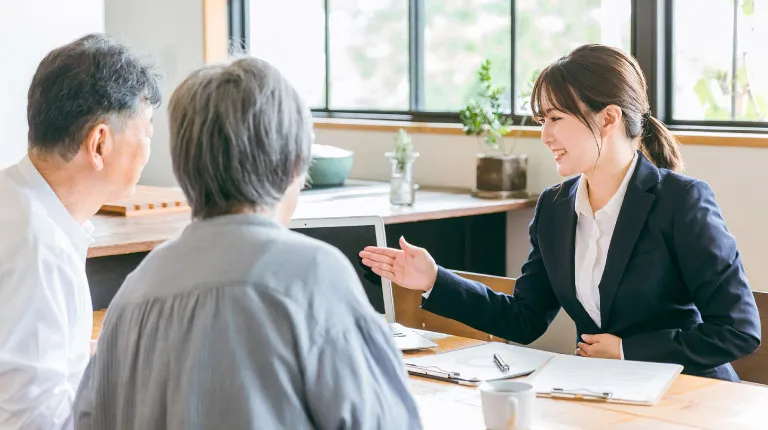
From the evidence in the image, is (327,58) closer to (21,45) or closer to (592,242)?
(21,45)

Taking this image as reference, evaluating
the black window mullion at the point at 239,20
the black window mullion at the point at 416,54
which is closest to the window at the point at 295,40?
the black window mullion at the point at 239,20

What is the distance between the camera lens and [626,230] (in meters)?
2.17

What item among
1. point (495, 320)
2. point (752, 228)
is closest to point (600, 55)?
point (495, 320)

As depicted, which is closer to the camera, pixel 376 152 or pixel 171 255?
pixel 171 255

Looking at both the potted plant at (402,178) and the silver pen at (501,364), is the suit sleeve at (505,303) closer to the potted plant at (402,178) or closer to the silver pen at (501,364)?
the silver pen at (501,364)

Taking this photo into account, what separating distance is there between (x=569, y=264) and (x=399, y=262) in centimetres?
38

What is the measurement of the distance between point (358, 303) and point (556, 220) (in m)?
1.28

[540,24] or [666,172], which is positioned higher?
[540,24]

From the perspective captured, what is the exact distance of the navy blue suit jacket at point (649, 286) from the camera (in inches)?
80.7

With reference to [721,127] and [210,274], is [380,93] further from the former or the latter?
[210,274]

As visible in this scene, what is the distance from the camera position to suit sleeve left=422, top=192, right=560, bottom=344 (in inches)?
88.5

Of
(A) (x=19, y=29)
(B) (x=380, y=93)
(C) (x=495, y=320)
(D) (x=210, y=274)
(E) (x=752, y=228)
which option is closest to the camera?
(D) (x=210, y=274)

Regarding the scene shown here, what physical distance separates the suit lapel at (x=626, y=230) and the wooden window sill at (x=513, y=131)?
1.35 metres

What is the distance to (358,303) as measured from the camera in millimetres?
1103
